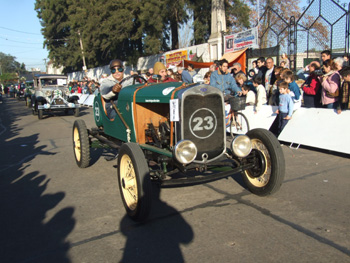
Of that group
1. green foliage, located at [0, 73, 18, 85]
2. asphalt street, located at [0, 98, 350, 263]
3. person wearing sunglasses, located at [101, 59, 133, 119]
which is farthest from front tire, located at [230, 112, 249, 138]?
green foliage, located at [0, 73, 18, 85]

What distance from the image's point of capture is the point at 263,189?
12.6 ft

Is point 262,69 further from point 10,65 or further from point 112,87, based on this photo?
point 10,65

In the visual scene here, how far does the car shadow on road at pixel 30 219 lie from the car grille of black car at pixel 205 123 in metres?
1.72

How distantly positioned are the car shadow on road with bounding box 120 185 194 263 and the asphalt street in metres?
0.01

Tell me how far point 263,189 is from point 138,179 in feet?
5.37

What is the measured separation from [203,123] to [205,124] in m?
0.03

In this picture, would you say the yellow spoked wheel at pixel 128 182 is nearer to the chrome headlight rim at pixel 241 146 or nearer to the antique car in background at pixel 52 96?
the chrome headlight rim at pixel 241 146

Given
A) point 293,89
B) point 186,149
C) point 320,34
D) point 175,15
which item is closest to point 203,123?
point 186,149

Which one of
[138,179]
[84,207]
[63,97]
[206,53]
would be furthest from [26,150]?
[206,53]

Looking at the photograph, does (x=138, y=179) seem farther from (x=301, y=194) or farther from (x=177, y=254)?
(x=301, y=194)

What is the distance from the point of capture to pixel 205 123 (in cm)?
369

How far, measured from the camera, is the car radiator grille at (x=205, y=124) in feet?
11.7

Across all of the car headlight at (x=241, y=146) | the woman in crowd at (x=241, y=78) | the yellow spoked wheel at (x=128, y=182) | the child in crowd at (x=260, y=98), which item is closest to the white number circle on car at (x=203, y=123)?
the car headlight at (x=241, y=146)

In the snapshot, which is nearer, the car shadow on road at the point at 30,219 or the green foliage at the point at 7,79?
the car shadow on road at the point at 30,219
